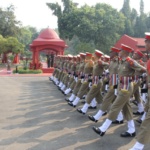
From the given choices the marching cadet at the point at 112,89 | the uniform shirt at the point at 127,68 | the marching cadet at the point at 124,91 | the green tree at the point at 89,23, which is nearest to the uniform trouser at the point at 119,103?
the marching cadet at the point at 124,91

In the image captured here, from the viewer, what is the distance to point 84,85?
7.89m

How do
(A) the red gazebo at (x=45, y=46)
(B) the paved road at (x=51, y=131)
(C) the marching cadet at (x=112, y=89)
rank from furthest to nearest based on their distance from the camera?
(A) the red gazebo at (x=45, y=46) → (C) the marching cadet at (x=112, y=89) → (B) the paved road at (x=51, y=131)

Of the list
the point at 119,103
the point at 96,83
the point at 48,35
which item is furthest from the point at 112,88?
the point at 48,35

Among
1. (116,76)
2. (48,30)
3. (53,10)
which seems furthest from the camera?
(53,10)

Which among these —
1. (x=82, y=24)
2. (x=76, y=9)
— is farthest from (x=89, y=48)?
(x=76, y=9)

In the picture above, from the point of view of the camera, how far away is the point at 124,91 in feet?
17.4

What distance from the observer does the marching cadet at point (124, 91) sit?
207 inches

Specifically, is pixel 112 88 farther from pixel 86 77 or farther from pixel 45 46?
pixel 45 46

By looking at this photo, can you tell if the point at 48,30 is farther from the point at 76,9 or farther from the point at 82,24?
the point at 76,9

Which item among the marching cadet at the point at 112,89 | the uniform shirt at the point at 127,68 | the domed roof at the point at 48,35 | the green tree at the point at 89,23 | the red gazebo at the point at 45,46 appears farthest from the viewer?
the green tree at the point at 89,23

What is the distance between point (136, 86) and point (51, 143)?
296 centimetres

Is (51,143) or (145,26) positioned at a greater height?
(145,26)

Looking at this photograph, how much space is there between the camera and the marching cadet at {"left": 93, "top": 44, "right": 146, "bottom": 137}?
5.27m

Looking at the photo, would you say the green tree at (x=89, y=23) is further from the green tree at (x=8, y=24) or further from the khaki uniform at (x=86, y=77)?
the khaki uniform at (x=86, y=77)
